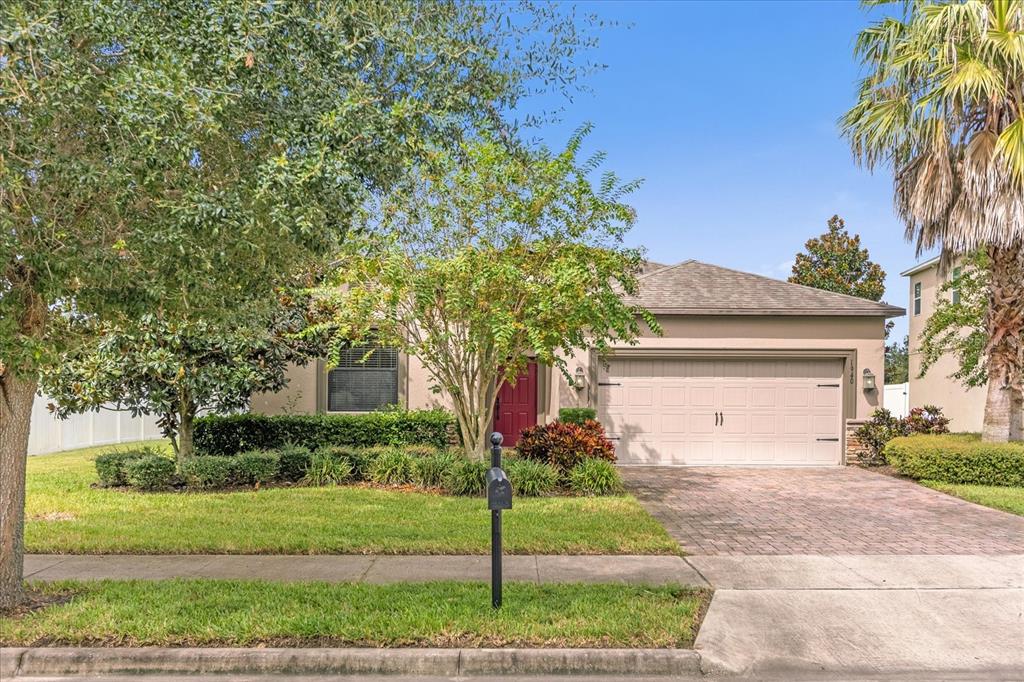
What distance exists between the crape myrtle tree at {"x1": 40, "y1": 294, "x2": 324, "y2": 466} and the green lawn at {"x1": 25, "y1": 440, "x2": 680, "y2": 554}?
1394 millimetres

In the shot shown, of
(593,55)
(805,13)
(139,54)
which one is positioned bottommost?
(139,54)

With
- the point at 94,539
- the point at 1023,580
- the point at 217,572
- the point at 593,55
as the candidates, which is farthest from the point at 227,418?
the point at 1023,580

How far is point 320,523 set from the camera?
7.92m

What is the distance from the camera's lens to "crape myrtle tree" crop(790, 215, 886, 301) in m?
32.0

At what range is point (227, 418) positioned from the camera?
12.6 metres

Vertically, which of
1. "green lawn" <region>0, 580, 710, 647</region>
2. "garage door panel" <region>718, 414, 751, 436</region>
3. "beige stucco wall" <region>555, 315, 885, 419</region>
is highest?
"beige stucco wall" <region>555, 315, 885, 419</region>

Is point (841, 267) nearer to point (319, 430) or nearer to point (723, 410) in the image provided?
point (723, 410)

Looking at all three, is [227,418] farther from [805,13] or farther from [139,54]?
[805,13]

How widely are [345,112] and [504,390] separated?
1073 cm

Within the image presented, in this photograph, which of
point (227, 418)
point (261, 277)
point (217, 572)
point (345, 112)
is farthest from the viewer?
point (227, 418)

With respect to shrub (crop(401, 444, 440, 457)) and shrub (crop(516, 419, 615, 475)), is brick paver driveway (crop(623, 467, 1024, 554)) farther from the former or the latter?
shrub (crop(401, 444, 440, 457))

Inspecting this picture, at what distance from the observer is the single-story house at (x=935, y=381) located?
60.0 feet

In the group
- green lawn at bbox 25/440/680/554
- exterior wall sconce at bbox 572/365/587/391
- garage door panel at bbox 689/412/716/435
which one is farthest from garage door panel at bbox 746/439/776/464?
green lawn at bbox 25/440/680/554

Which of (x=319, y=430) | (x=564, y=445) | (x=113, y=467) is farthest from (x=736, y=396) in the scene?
(x=113, y=467)
